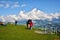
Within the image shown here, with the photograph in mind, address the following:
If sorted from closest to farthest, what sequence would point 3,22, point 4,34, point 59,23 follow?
point 4,34 → point 59,23 → point 3,22

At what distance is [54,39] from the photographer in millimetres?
12430

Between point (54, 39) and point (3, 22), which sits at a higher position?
point (3, 22)

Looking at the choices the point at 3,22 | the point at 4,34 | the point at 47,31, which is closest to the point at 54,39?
the point at 47,31

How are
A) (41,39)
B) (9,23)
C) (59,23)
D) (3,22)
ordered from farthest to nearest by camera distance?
(9,23), (3,22), (59,23), (41,39)

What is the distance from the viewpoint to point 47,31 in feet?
49.3

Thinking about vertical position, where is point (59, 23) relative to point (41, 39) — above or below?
above

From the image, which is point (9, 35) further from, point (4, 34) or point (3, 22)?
point (3, 22)

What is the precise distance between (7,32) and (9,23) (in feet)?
13.8

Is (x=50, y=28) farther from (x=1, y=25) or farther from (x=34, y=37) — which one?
(x=1, y=25)

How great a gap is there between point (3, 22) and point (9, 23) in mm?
1420

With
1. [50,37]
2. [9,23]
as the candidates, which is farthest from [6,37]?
[9,23]

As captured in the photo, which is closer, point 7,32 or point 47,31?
point 7,32

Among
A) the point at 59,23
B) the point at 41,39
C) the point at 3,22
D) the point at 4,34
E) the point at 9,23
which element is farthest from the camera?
the point at 9,23

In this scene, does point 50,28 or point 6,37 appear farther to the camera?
point 50,28
